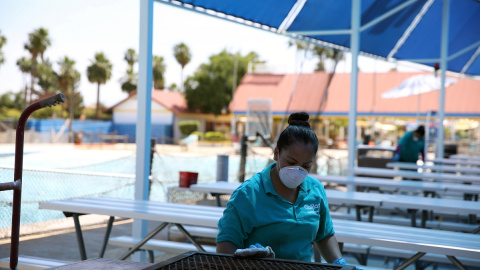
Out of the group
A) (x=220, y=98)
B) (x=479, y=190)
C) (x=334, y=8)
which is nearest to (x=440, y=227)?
(x=479, y=190)

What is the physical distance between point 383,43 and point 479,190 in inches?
226

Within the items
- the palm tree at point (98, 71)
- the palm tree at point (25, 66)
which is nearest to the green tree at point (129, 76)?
the palm tree at point (98, 71)

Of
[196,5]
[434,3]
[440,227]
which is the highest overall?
[434,3]

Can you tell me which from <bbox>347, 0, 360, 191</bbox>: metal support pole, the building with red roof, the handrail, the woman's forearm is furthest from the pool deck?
the building with red roof

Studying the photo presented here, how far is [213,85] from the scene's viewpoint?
6106 cm

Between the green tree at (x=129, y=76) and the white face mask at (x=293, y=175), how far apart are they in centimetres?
6803

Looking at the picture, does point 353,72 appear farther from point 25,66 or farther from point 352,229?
point 25,66

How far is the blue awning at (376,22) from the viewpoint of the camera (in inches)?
295

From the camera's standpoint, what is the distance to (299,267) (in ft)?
5.98

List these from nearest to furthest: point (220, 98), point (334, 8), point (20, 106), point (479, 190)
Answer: point (479, 190) < point (334, 8) < point (220, 98) < point (20, 106)

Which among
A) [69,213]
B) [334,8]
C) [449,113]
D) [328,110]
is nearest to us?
[69,213]

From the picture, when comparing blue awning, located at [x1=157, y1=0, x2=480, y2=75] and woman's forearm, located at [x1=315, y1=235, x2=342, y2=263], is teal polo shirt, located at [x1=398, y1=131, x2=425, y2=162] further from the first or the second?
woman's forearm, located at [x1=315, y1=235, x2=342, y2=263]

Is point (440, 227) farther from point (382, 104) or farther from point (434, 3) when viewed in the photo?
point (382, 104)

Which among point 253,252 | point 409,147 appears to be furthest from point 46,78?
point 253,252
